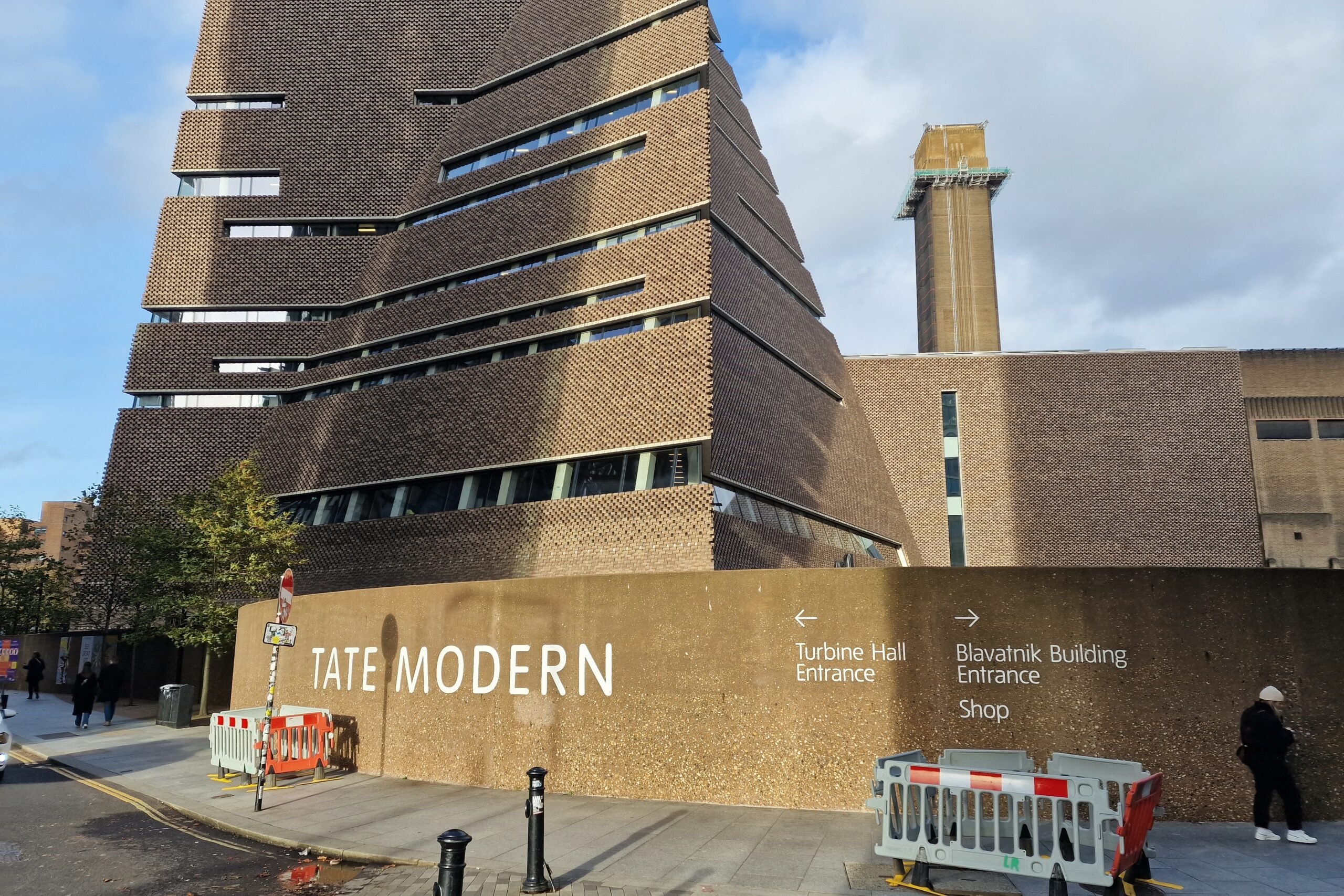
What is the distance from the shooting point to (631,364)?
26.5 m

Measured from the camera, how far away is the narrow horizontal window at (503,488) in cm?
2473

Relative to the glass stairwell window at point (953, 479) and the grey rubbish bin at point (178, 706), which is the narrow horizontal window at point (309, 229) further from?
the glass stairwell window at point (953, 479)

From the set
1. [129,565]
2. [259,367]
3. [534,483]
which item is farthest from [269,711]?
[259,367]

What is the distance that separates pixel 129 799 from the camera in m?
13.8

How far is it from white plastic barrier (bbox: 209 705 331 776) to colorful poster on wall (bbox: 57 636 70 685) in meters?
31.9

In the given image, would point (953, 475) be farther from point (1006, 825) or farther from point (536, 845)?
point (536, 845)

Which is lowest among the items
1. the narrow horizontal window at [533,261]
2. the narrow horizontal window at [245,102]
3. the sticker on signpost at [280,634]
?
the sticker on signpost at [280,634]

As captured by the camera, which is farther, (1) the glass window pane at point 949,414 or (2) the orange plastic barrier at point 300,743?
(1) the glass window pane at point 949,414

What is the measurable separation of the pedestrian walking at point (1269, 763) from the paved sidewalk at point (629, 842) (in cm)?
25

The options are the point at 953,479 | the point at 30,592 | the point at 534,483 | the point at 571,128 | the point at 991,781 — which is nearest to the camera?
the point at 991,781

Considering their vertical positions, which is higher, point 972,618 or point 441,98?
point 441,98

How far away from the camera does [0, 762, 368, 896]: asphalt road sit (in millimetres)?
8656

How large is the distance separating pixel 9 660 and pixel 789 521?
3478 cm

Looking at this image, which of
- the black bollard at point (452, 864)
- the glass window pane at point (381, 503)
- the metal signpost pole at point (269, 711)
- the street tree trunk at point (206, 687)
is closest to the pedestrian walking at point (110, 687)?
the street tree trunk at point (206, 687)
